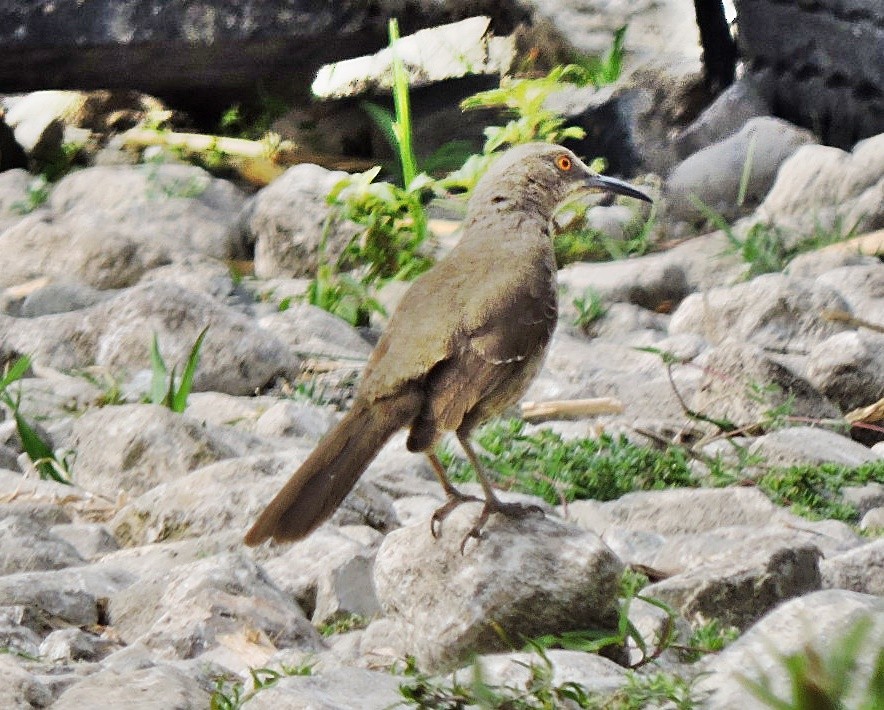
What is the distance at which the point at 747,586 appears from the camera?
356cm

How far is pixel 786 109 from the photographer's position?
35.6 ft

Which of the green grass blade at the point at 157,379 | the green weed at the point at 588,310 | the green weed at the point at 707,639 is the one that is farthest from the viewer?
the green weed at the point at 588,310

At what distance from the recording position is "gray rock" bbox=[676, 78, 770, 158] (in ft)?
35.7

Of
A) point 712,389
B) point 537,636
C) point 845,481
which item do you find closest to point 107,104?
point 712,389

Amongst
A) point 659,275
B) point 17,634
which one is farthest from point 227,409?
point 659,275

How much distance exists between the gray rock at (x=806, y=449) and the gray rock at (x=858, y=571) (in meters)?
1.52

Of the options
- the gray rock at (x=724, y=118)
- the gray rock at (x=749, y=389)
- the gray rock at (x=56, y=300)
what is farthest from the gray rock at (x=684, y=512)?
the gray rock at (x=724, y=118)

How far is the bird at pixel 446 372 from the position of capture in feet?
11.5

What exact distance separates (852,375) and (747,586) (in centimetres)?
285

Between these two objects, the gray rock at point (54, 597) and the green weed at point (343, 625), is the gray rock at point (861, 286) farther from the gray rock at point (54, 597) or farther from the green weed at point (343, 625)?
the gray rock at point (54, 597)

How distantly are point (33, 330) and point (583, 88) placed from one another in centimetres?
565

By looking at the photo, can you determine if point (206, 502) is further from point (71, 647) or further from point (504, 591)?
point (504, 591)

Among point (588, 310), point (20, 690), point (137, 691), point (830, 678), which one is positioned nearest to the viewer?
point (830, 678)

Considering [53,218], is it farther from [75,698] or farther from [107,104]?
[75,698]
